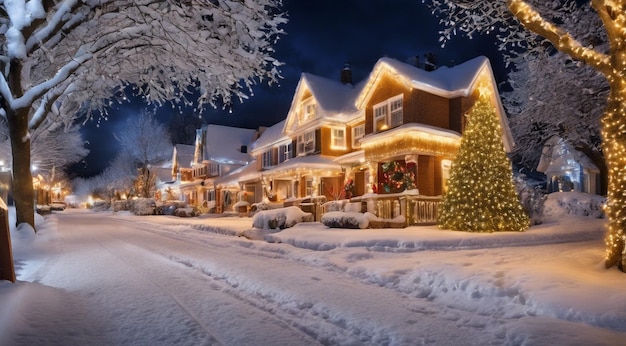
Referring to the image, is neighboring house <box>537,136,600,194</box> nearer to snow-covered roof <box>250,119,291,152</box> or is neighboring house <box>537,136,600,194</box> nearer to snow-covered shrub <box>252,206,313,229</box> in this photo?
snow-covered roof <box>250,119,291,152</box>

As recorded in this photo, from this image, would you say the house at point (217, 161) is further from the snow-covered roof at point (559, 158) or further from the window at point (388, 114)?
the snow-covered roof at point (559, 158)

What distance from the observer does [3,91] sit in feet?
34.4

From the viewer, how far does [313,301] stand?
5.39 metres

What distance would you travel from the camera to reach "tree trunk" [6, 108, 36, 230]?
1144 centimetres

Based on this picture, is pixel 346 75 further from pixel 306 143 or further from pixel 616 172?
pixel 616 172

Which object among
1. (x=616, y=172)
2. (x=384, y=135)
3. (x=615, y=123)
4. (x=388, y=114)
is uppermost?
(x=388, y=114)

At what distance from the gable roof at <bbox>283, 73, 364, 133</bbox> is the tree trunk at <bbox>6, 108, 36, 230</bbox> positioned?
1734cm

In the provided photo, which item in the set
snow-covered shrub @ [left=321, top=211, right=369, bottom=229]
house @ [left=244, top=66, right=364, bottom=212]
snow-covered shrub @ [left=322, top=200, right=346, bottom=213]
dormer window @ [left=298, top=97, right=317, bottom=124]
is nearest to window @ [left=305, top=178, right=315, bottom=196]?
house @ [left=244, top=66, right=364, bottom=212]

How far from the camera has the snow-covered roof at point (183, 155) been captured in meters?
58.9

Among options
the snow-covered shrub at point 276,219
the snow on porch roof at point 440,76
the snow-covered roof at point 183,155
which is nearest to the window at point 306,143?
the snow on porch roof at point 440,76

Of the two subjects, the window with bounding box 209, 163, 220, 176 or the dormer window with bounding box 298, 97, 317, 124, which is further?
the window with bounding box 209, 163, 220, 176

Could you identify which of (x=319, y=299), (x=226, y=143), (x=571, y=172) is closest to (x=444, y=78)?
(x=571, y=172)

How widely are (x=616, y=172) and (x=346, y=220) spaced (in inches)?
359

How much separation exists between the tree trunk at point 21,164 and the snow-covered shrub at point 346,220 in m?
10.1
